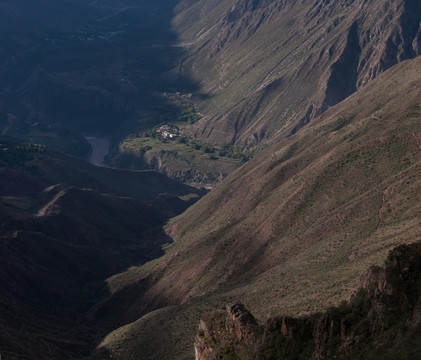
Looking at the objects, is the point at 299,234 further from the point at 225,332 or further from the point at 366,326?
the point at 366,326

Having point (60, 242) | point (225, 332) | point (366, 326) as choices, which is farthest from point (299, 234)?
point (60, 242)

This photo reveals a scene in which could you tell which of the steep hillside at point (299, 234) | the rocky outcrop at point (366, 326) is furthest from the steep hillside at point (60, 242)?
the rocky outcrop at point (366, 326)

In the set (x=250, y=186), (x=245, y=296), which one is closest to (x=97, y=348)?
(x=245, y=296)

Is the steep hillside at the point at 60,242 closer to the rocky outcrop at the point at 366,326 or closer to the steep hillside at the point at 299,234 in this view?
the steep hillside at the point at 299,234

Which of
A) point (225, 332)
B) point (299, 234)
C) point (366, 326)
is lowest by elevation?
point (366, 326)

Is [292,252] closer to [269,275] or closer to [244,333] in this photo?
[269,275]

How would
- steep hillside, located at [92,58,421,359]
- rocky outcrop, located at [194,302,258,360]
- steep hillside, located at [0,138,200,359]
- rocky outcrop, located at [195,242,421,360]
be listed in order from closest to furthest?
1. rocky outcrop, located at [195,242,421,360]
2. rocky outcrop, located at [194,302,258,360]
3. steep hillside, located at [92,58,421,359]
4. steep hillside, located at [0,138,200,359]

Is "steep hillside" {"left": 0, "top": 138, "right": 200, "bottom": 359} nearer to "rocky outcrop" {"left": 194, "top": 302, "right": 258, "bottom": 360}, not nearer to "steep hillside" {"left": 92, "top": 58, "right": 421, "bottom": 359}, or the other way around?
"steep hillside" {"left": 92, "top": 58, "right": 421, "bottom": 359}

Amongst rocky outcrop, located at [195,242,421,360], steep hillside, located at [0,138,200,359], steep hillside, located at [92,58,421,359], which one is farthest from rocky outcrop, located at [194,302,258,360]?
steep hillside, located at [0,138,200,359]
